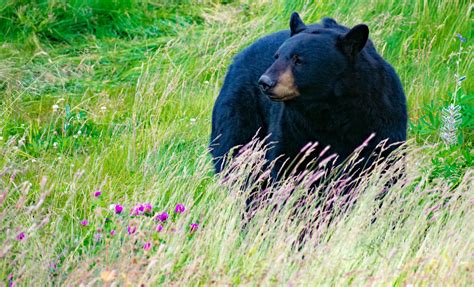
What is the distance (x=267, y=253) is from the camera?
12.8ft

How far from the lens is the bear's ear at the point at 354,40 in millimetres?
4875

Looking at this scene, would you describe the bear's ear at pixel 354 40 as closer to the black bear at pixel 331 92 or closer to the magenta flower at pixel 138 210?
the black bear at pixel 331 92

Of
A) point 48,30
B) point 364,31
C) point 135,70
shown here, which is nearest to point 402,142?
point 364,31

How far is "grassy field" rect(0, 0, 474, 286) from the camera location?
146 inches

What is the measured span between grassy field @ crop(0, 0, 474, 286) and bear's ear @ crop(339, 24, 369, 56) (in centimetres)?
69

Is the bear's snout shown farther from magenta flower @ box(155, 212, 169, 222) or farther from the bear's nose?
magenta flower @ box(155, 212, 169, 222)

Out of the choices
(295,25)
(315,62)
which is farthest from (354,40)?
(295,25)

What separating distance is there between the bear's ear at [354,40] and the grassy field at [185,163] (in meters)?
0.69

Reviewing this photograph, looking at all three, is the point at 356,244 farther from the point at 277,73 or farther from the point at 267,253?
the point at 277,73

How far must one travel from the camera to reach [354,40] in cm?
492

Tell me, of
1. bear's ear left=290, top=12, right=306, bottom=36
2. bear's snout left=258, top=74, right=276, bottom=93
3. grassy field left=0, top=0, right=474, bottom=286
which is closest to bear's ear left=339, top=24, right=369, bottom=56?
bear's ear left=290, top=12, right=306, bottom=36

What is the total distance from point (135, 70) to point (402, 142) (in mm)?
4329

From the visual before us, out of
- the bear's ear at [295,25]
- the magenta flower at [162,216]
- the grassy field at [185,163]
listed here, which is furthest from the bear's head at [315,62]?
the magenta flower at [162,216]

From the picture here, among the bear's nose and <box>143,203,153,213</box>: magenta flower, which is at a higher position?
the bear's nose
